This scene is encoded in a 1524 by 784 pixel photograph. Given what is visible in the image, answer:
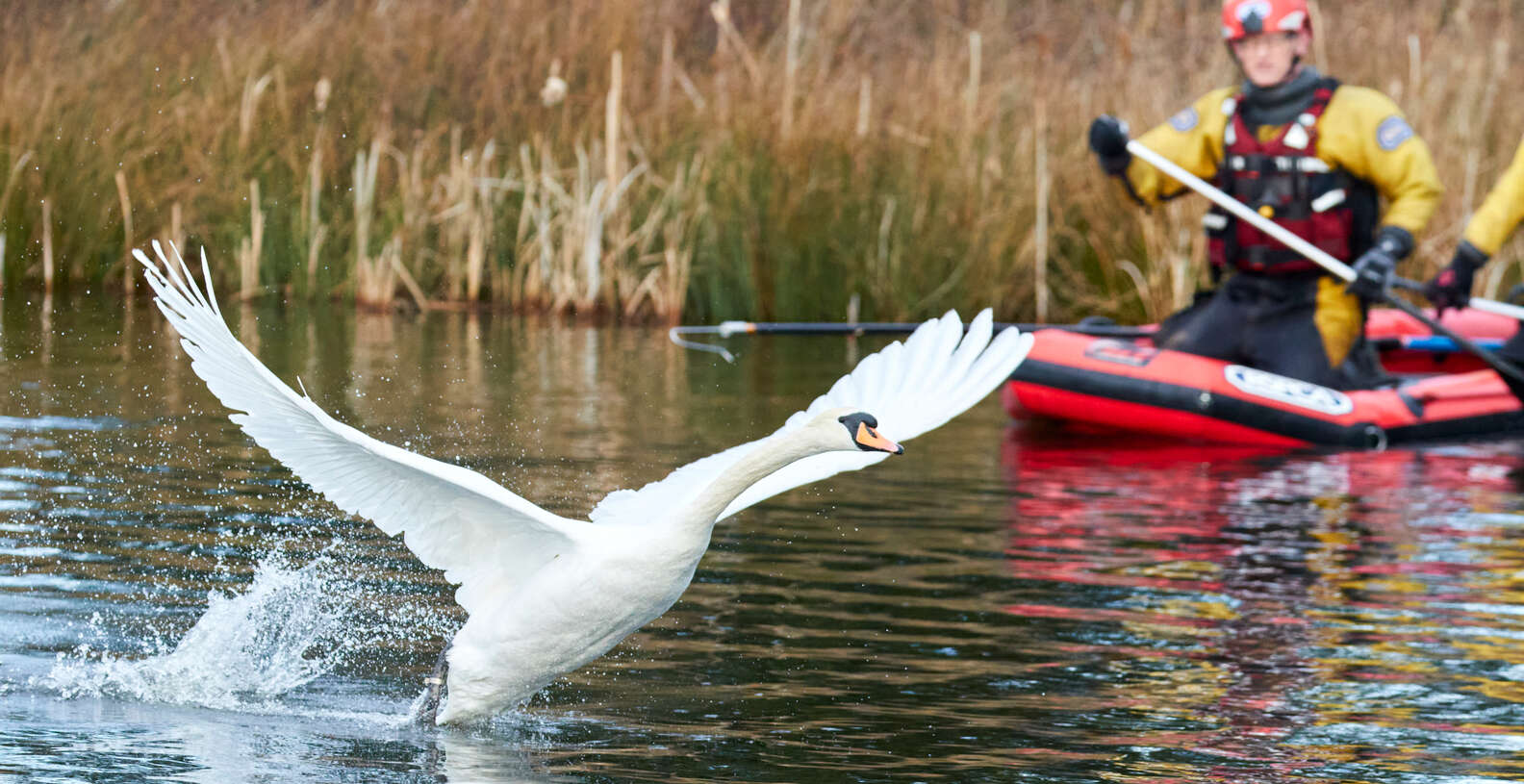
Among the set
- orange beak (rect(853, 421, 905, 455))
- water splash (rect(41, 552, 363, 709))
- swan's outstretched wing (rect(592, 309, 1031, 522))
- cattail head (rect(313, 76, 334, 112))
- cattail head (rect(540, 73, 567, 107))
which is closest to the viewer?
orange beak (rect(853, 421, 905, 455))

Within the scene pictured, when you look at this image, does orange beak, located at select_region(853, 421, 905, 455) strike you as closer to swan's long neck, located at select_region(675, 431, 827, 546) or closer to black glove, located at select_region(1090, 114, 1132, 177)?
swan's long neck, located at select_region(675, 431, 827, 546)

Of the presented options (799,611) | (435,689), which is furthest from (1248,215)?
(435,689)

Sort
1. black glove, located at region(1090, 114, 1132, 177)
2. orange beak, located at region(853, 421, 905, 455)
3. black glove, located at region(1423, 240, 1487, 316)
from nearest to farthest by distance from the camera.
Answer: orange beak, located at region(853, 421, 905, 455) → black glove, located at region(1423, 240, 1487, 316) → black glove, located at region(1090, 114, 1132, 177)

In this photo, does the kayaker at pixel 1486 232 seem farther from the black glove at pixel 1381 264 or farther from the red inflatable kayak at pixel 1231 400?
the red inflatable kayak at pixel 1231 400

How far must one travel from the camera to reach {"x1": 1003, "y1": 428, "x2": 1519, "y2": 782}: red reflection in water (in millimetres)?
5848

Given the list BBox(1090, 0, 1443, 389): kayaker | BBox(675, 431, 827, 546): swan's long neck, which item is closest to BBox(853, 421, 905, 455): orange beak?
BBox(675, 431, 827, 546): swan's long neck

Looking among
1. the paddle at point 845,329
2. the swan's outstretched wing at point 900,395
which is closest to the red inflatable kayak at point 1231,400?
the paddle at point 845,329

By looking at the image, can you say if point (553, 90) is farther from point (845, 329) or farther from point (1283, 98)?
point (1283, 98)

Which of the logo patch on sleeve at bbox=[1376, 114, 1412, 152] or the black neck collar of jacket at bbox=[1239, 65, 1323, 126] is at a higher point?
the black neck collar of jacket at bbox=[1239, 65, 1323, 126]

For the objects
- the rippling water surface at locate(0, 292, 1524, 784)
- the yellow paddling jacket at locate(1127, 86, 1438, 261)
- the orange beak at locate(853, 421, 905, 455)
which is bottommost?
the rippling water surface at locate(0, 292, 1524, 784)

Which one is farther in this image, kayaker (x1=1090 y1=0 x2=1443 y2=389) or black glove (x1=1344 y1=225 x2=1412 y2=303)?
kayaker (x1=1090 y1=0 x2=1443 y2=389)

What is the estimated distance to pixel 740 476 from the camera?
4984 mm

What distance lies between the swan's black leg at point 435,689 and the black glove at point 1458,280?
648 cm

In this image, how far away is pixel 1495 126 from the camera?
14.6 metres
